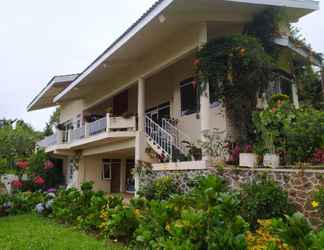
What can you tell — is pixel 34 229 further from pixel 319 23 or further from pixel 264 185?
pixel 319 23

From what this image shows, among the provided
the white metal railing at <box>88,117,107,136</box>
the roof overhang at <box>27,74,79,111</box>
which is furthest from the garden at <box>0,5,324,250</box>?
the roof overhang at <box>27,74,79,111</box>

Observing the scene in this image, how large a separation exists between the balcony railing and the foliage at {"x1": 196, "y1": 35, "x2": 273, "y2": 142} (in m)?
4.02

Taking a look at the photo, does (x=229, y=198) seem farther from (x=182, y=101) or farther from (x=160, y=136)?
(x=182, y=101)

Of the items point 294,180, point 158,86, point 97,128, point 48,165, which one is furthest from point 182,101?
point 48,165

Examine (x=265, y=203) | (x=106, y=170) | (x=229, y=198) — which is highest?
(x=106, y=170)

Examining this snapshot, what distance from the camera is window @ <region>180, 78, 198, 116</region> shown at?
1230 centimetres

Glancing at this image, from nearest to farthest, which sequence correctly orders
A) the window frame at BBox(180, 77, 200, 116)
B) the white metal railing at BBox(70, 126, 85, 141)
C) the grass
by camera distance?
the grass, the window frame at BBox(180, 77, 200, 116), the white metal railing at BBox(70, 126, 85, 141)

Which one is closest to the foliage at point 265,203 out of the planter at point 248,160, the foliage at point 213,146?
the planter at point 248,160

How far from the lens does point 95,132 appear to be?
14328 millimetres

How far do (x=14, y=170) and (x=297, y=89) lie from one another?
15970mm

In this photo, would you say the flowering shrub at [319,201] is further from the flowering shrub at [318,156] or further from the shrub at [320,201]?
the flowering shrub at [318,156]

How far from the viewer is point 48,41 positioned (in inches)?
739

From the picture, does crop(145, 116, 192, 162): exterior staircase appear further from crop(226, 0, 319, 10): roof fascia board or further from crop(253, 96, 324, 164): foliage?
crop(226, 0, 319, 10): roof fascia board

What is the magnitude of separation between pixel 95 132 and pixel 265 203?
9.47 m
